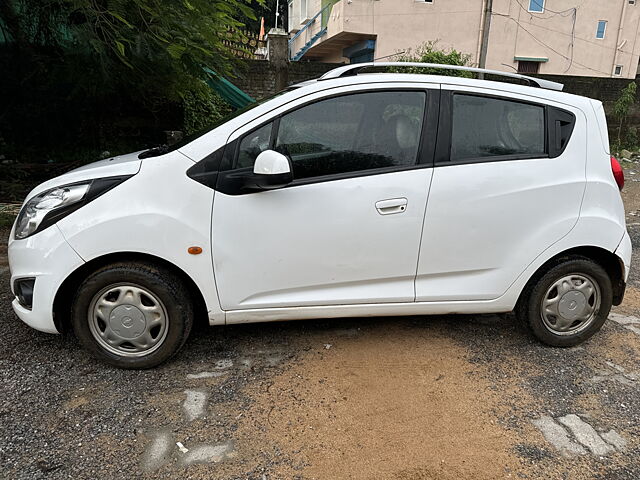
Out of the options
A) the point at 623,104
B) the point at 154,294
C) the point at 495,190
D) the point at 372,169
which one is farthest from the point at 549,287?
the point at 623,104

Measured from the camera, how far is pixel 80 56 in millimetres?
6957

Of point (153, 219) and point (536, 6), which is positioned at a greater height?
point (536, 6)

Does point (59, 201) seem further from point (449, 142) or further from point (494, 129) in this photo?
point (494, 129)

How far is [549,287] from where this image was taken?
3299mm

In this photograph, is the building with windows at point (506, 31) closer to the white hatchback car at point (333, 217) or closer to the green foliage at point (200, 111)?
the green foliage at point (200, 111)

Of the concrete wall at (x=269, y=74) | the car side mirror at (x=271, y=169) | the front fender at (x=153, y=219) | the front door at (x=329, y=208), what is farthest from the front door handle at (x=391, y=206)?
the concrete wall at (x=269, y=74)

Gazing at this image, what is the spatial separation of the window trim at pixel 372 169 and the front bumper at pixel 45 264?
94 centimetres

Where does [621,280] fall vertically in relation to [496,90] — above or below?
below

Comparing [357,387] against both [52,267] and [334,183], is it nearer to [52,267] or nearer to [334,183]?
[334,183]

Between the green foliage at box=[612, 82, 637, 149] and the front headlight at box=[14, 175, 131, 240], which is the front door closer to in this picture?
the front headlight at box=[14, 175, 131, 240]

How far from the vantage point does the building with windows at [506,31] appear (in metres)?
16.9

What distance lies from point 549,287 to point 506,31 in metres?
17.6

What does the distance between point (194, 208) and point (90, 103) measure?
24.7 feet

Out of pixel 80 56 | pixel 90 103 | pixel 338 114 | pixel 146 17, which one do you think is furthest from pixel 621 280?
pixel 90 103
